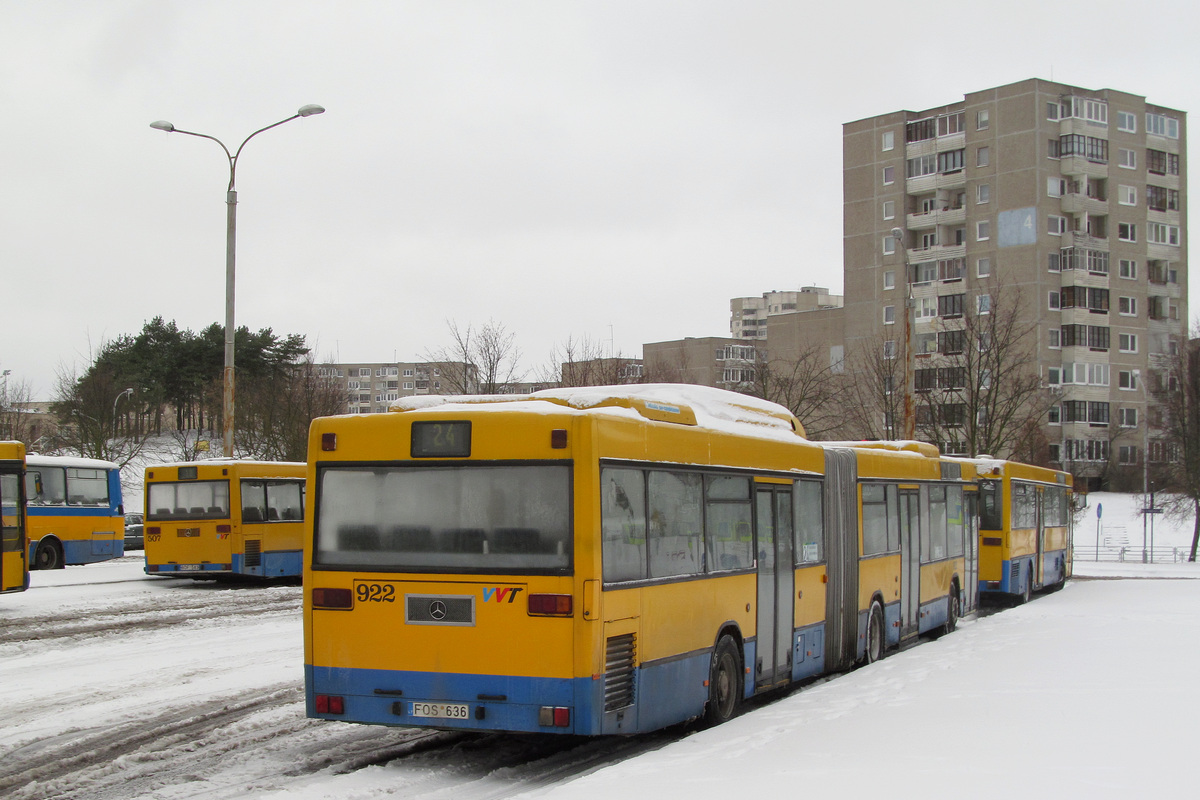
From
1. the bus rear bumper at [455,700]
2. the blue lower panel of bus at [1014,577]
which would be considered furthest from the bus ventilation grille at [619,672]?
the blue lower panel of bus at [1014,577]

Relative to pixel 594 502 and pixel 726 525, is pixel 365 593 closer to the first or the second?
pixel 594 502

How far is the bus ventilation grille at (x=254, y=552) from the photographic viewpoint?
85.6ft

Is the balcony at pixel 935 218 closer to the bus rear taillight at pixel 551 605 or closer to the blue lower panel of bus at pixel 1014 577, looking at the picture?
the blue lower panel of bus at pixel 1014 577

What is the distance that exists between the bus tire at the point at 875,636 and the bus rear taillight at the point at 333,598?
795 cm

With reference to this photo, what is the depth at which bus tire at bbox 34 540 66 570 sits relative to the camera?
96.0 feet

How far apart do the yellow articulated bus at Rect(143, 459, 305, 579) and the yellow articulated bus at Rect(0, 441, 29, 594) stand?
6004 mm

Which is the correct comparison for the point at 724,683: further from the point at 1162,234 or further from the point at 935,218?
the point at 1162,234

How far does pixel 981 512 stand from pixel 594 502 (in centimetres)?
1758

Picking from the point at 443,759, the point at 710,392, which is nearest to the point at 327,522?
the point at 443,759

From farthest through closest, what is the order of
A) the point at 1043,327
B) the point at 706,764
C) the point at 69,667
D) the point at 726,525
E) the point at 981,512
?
the point at 1043,327, the point at 981,512, the point at 69,667, the point at 726,525, the point at 706,764

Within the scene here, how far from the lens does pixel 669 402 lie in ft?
32.3

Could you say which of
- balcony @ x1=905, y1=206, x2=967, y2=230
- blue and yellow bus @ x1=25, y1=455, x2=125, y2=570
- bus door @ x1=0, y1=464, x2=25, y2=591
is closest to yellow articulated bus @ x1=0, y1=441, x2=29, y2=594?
bus door @ x1=0, y1=464, x2=25, y2=591

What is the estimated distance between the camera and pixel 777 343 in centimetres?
9400

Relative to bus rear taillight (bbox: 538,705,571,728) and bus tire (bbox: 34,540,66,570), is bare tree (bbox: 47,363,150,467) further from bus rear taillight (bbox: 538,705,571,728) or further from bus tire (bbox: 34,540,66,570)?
bus rear taillight (bbox: 538,705,571,728)
